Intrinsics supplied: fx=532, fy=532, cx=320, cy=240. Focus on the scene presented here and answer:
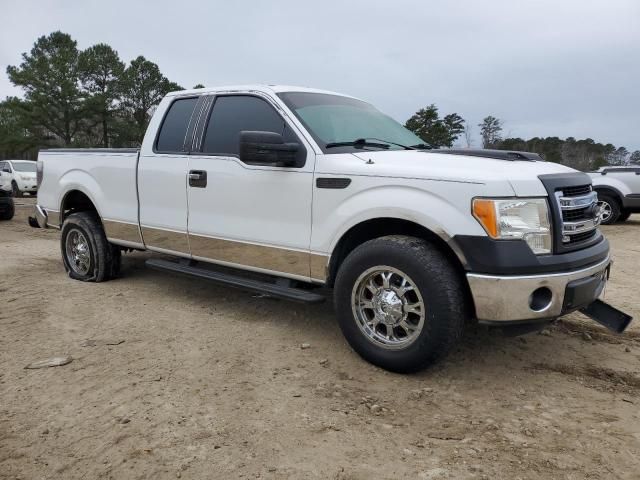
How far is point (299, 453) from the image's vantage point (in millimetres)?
2590

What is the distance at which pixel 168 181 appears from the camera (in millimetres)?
4793

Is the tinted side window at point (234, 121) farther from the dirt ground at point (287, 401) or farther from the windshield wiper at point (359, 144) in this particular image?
the dirt ground at point (287, 401)

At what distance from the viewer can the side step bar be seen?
3.89 meters

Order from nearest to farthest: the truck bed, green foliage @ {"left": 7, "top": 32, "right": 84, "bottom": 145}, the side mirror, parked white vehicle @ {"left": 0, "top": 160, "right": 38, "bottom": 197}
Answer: the side mirror, the truck bed, parked white vehicle @ {"left": 0, "top": 160, "right": 38, "bottom": 197}, green foliage @ {"left": 7, "top": 32, "right": 84, "bottom": 145}

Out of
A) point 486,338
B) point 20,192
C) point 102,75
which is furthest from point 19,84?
point 486,338

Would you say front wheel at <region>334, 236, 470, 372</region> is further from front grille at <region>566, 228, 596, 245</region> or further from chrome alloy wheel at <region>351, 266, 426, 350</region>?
front grille at <region>566, 228, 596, 245</region>

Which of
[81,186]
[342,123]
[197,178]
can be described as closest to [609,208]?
[342,123]

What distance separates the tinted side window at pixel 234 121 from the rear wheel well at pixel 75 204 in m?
2.12

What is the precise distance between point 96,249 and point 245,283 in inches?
91.1

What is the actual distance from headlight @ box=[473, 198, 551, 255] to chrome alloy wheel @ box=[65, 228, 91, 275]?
440 centimetres

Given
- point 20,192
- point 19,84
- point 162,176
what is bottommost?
point 20,192

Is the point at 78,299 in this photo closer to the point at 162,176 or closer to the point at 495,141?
the point at 162,176

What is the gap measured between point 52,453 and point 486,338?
3.08m

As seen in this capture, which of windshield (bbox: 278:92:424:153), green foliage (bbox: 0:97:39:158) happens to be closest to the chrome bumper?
windshield (bbox: 278:92:424:153)
